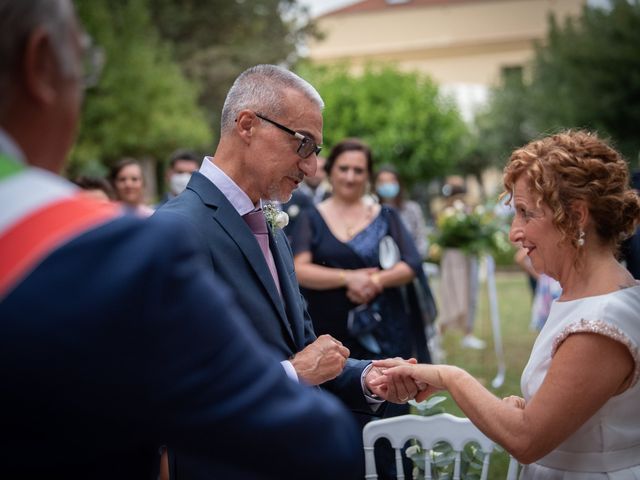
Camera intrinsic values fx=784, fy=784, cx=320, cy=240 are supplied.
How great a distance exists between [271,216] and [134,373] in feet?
6.91

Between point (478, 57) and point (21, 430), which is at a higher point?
point (478, 57)

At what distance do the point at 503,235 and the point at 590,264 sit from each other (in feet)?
26.2

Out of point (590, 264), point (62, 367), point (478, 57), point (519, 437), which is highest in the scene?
point (478, 57)

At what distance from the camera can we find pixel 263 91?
2992mm

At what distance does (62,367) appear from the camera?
1.00 metres

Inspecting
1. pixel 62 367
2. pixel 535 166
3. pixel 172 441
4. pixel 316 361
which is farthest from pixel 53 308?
pixel 535 166

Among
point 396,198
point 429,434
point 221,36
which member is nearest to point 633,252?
point 429,434

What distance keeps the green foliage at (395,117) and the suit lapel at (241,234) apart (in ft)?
74.5

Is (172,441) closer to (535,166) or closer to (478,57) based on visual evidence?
(535,166)

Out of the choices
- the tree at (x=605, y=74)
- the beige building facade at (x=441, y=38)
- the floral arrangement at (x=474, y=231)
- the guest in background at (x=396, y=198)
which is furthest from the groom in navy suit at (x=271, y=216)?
the beige building facade at (x=441, y=38)

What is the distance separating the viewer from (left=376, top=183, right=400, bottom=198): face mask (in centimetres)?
954

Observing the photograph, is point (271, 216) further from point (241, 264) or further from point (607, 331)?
point (607, 331)

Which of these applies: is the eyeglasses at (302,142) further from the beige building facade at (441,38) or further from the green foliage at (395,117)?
the beige building facade at (441,38)

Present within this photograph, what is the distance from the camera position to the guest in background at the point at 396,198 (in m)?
9.61
